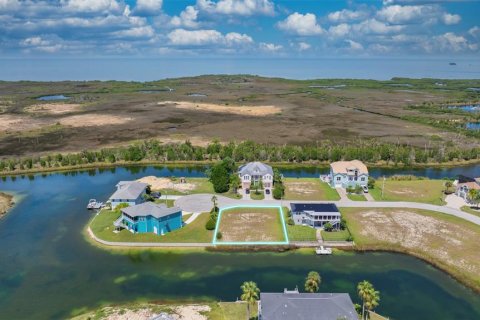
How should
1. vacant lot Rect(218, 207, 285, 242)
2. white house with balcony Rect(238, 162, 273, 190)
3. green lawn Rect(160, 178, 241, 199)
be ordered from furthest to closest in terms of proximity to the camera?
1. white house with balcony Rect(238, 162, 273, 190)
2. green lawn Rect(160, 178, 241, 199)
3. vacant lot Rect(218, 207, 285, 242)

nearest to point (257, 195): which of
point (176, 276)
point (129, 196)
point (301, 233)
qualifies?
point (301, 233)

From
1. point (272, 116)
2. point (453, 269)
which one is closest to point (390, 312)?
point (453, 269)

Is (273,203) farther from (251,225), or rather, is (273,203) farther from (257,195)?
(251,225)

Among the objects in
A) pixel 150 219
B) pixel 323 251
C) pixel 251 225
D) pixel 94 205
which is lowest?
pixel 323 251

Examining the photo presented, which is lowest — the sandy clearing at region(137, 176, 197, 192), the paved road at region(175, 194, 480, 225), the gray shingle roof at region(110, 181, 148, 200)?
the paved road at region(175, 194, 480, 225)

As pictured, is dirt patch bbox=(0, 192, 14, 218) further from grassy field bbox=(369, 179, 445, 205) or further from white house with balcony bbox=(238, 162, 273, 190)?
grassy field bbox=(369, 179, 445, 205)

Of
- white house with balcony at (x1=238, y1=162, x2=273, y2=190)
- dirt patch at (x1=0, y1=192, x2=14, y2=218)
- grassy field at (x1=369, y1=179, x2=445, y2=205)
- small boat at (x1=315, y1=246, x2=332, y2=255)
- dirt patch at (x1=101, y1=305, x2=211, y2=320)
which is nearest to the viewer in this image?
dirt patch at (x1=101, y1=305, x2=211, y2=320)

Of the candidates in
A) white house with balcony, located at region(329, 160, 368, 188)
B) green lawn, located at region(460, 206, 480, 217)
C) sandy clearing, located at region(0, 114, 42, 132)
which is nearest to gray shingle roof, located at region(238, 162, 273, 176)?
white house with balcony, located at region(329, 160, 368, 188)
